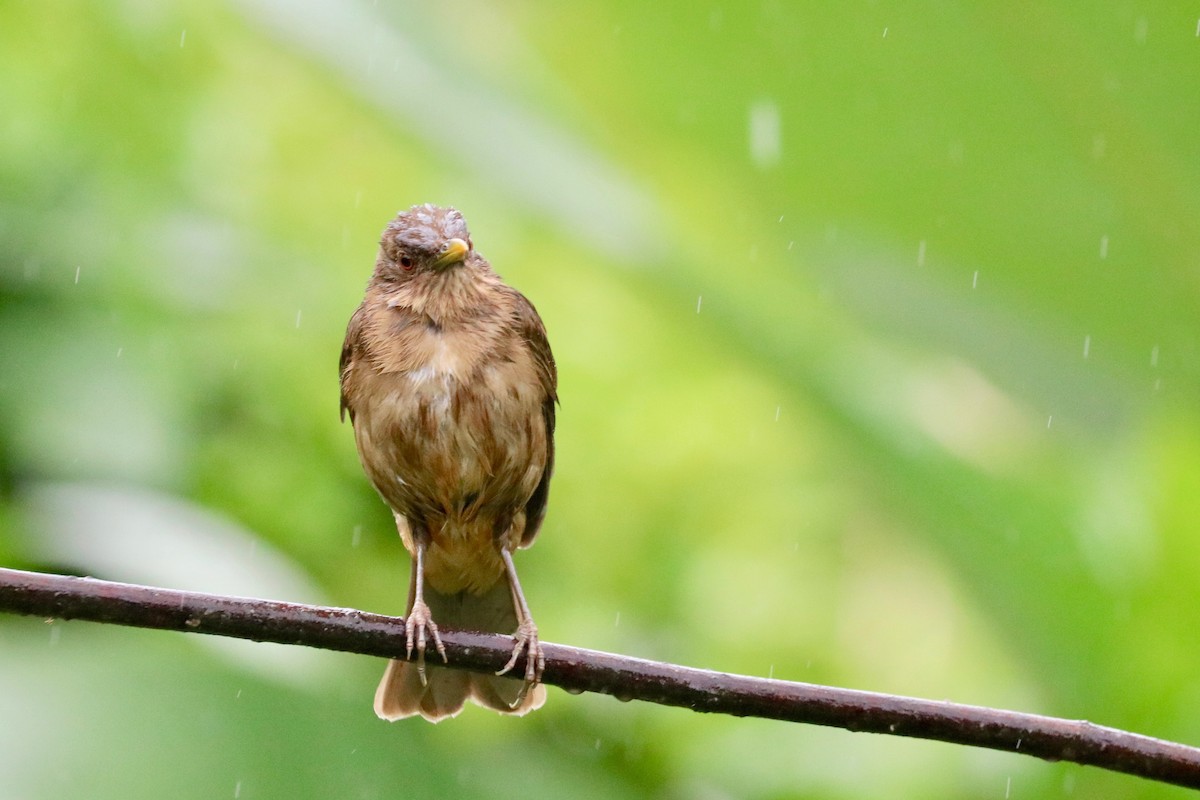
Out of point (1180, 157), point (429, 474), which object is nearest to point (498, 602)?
point (429, 474)

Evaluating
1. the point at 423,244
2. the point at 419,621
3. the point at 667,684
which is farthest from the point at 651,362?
the point at 667,684

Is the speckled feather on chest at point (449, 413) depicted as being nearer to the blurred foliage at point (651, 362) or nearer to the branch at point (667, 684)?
the blurred foliage at point (651, 362)

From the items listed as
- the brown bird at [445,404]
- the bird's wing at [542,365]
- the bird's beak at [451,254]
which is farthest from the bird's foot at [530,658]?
the bird's beak at [451,254]

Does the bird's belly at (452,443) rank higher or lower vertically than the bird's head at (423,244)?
lower

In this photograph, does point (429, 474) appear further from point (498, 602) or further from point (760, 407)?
point (760, 407)

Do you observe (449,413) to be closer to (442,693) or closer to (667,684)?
(442,693)
